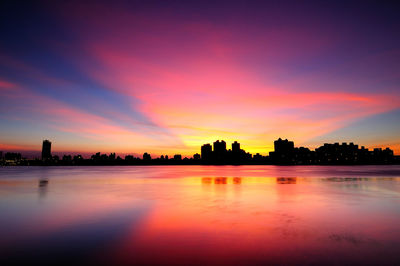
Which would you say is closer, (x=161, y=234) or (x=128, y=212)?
(x=161, y=234)

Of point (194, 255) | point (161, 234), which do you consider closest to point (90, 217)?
point (161, 234)

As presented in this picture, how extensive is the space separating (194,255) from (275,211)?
9.50 meters

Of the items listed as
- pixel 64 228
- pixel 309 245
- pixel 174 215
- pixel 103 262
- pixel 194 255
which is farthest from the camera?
pixel 174 215

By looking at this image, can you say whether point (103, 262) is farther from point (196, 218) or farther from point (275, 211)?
point (275, 211)

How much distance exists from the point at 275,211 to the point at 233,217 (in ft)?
11.8

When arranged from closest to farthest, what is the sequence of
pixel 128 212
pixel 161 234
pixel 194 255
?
1. pixel 194 255
2. pixel 161 234
3. pixel 128 212

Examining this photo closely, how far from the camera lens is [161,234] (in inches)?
460

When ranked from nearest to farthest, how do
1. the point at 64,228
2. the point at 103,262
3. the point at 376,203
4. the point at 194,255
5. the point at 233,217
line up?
1. the point at 103,262
2. the point at 194,255
3. the point at 64,228
4. the point at 233,217
5. the point at 376,203

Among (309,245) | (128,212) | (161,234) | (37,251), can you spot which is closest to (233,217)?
(161,234)

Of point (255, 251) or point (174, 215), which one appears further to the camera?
point (174, 215)

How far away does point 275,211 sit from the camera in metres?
16.9

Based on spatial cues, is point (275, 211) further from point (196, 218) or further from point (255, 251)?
point (255, 251)

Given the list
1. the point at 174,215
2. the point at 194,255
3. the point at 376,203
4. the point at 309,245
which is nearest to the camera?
the point at 194,255

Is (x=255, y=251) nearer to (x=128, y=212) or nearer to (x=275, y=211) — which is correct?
(x=275, y=211)
